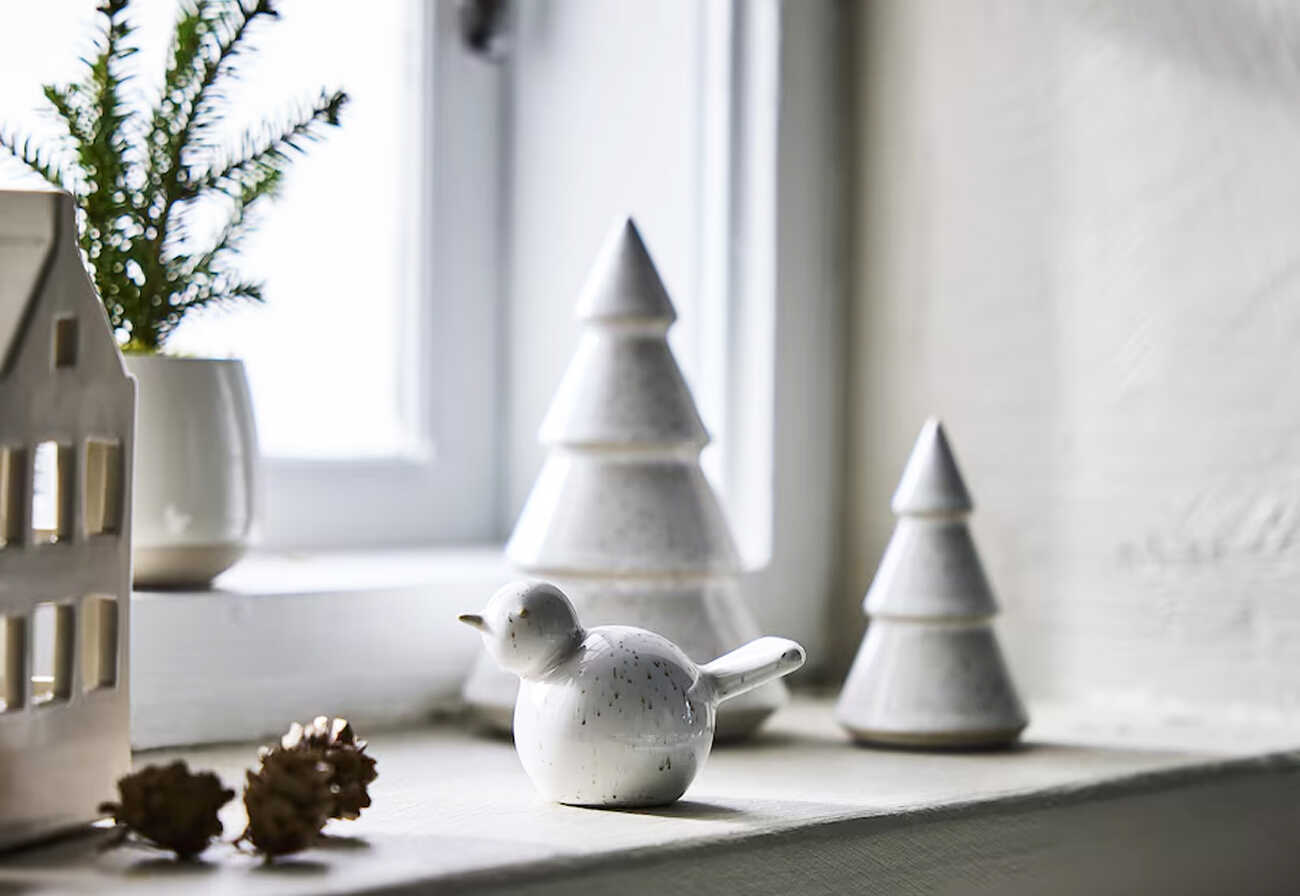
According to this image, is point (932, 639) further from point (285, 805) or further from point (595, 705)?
point (285, 805)

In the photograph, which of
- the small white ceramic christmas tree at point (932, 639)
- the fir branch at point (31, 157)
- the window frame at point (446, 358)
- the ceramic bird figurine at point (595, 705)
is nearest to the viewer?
the ceramic bird figurine at point (595, 705)

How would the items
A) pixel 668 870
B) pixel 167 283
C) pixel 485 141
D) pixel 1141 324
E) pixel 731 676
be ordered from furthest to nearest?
1. pixel 485 141
2. pixel 1141 324
3. pixel 167 283
4. pixel 731 676
5. pixel 668 870

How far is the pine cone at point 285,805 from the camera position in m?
0.69

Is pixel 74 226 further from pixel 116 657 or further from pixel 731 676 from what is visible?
pixel 731 676

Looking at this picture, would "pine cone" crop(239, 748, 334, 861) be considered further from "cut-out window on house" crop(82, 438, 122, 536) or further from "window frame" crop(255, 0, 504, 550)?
"window frame" crop(255, 0, 504, 550)

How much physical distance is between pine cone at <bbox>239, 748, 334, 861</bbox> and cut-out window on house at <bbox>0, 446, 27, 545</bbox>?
15 centimetres

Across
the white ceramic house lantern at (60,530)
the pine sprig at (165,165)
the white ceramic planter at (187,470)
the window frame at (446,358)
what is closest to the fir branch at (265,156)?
the pine sprig at (165,165)

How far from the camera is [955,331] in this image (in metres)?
1.21

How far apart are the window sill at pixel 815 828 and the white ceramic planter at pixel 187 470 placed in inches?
4.6

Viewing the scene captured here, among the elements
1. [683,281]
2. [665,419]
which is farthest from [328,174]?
[665,419]

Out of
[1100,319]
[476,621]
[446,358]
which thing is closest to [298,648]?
[476,621]

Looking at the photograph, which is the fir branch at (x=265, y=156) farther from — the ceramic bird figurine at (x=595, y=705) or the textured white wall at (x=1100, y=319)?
the textured white wall at (x=1100, y=319)

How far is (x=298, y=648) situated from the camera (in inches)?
40.6

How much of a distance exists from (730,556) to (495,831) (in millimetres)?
338
